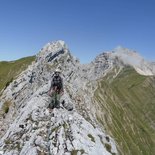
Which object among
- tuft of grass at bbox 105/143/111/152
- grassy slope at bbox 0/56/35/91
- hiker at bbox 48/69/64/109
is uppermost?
grassy slope at bbox 0/56/35/91

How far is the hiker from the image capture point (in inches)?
2415

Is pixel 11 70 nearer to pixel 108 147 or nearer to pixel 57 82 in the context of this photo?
pixel 57 82

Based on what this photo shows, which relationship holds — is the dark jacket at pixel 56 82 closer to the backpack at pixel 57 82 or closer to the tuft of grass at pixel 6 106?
the backpack at pixel 57 82

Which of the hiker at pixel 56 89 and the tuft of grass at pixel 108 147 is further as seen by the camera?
the hiker at pixel 56 89

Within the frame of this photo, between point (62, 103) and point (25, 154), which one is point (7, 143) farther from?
point (62, 103)

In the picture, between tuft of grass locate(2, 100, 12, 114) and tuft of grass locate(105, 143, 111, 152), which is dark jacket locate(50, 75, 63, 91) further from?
tuft of grass locate(2, 100, 12, 114)

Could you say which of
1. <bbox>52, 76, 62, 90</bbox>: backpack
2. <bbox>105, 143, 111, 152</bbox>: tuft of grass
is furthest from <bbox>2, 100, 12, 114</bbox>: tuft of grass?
<bbox>105, 143, 111, 152</bbox>: tuft of grass

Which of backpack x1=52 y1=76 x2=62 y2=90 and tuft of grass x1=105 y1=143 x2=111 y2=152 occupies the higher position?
backpack x1=52 y1=76 x2=62 y2=90

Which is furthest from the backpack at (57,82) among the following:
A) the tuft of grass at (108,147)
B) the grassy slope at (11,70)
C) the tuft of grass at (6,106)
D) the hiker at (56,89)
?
the grassy slope at (11,70)

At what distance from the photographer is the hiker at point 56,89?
61.3 m

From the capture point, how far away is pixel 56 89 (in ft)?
209

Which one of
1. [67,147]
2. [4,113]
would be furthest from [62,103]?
[4,113]

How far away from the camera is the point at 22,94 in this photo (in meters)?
95.4

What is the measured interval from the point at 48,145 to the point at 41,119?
870 cm
